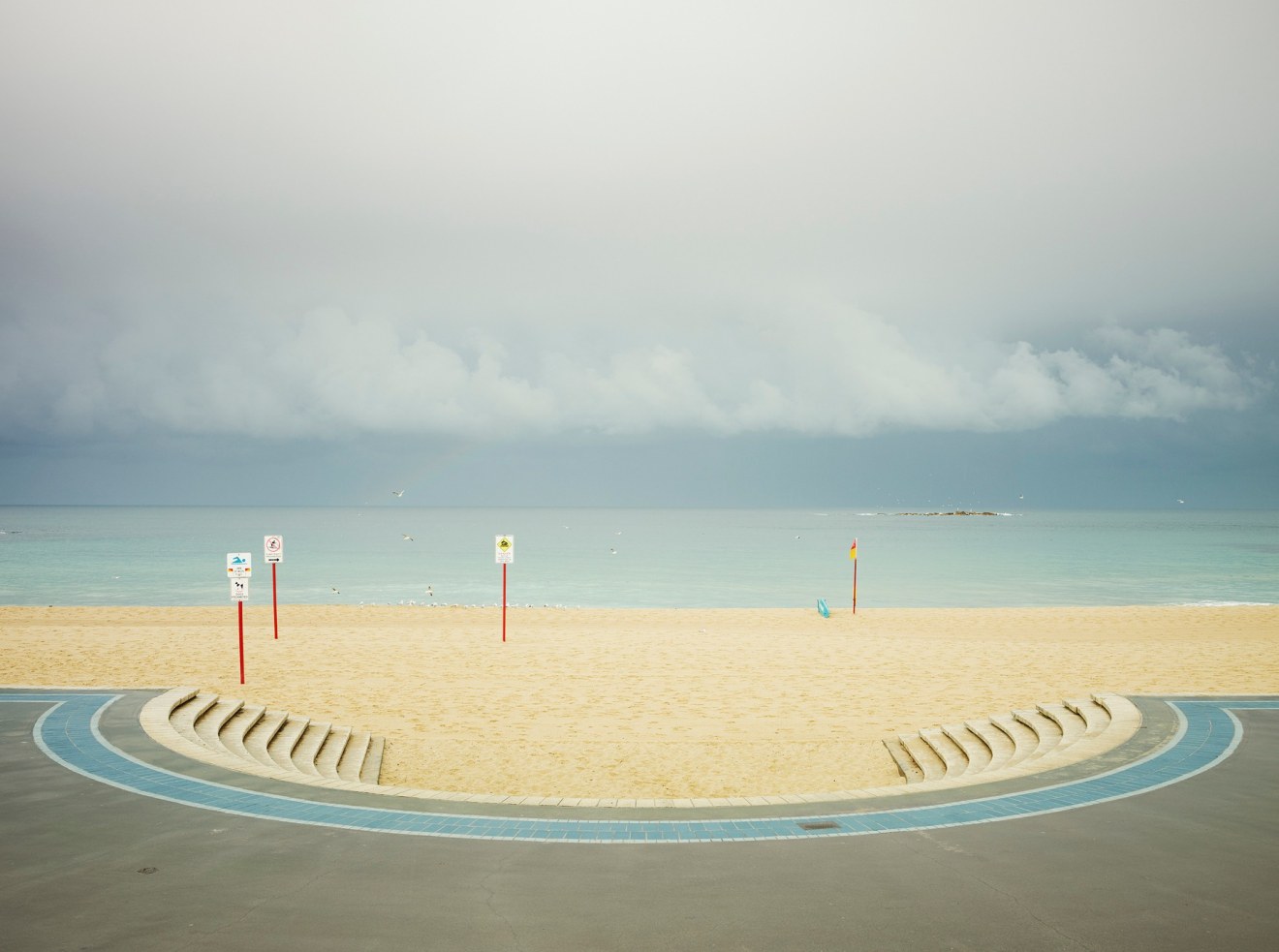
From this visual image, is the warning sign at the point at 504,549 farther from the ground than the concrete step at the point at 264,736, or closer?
farther from the ground

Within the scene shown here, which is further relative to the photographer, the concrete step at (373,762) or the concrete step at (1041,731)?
the concrete step at (373,762)

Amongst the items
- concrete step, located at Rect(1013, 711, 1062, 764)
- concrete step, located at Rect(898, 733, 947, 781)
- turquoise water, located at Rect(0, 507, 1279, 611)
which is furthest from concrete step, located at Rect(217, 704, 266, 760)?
turquoise water, located at Rect(0, 507, 1279, 611)

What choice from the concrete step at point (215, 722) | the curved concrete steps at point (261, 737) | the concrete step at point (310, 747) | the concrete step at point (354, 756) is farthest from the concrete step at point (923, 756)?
the concrete step at point (215, 722)

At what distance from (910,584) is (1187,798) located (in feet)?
171

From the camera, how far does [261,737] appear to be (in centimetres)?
1287

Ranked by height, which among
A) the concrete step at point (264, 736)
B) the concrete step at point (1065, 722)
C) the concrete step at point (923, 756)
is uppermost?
the concrete step at point (1065, 722)

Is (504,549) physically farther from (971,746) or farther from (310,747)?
(971,746)

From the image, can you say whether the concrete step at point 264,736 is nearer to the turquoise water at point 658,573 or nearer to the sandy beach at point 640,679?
the sandy beach at point 640,679

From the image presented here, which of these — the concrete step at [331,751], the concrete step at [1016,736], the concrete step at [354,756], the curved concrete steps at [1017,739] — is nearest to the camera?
the curved concrete steps at [1017,739]

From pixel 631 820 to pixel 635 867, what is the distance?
1256mm

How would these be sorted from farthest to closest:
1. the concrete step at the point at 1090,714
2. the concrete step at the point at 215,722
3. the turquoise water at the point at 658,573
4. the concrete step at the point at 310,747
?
the turquoise water at the point at 658,573, the concrete step at the point at 310,747, the concrete step at the point at 1090,714, the concrete step at the point at 215,722

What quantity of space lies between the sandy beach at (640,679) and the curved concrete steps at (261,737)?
2.08ft

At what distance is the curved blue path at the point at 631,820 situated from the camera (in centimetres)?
788

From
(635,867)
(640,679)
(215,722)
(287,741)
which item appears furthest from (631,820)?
(640,679)
